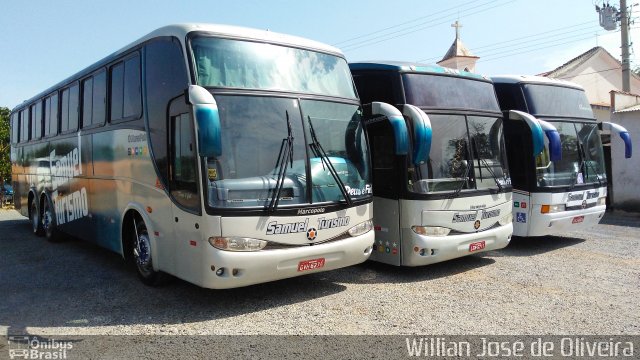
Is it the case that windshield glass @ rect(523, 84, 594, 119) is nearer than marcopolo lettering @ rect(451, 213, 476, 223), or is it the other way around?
marcopolo lettering @ rect(451, 213, 476, 223)

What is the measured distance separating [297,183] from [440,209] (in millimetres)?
2430

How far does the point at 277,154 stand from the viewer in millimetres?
5652

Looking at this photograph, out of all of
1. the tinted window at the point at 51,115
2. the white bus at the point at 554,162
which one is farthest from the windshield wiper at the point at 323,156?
the tinted window at the point at 51,115

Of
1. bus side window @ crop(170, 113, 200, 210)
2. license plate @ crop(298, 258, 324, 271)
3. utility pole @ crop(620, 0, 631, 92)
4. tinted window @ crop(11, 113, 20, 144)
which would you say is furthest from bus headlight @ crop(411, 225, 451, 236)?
utility pole @ crop(620, 0, 631, 92)

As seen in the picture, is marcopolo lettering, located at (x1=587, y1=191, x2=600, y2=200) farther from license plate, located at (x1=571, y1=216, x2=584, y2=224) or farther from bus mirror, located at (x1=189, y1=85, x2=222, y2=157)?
bus mirror, located at (x1=189, y1=85, x2=222, y2=157)

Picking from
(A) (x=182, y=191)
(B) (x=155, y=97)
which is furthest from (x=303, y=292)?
(B) (x=155, y=97)

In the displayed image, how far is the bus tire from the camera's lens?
6648 mm

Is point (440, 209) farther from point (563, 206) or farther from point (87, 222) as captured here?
point (87, 222)

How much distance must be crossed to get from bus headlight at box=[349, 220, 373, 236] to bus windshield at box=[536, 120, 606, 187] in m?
3.92

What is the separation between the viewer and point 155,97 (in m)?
6.32

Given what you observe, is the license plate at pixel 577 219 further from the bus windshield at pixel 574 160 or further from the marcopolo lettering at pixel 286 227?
the marcopolo lettering at pixel 286 227

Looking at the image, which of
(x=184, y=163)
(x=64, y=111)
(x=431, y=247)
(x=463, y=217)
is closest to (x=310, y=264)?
(x=184, y=163)

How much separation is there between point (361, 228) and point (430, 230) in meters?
1.20

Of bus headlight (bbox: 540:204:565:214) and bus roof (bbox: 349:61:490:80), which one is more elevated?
bus roof (bbox: 349:61:490:80)
